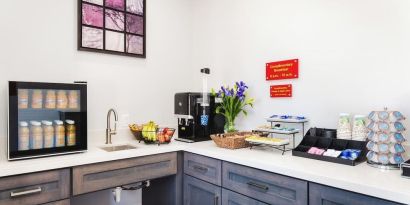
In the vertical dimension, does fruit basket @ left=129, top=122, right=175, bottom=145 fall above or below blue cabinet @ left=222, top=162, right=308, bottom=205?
above

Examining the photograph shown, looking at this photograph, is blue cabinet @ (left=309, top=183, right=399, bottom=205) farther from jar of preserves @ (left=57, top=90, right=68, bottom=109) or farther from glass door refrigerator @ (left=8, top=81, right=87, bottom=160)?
jar of preserves @ (left=57, top=90, right=68, bottom=109)

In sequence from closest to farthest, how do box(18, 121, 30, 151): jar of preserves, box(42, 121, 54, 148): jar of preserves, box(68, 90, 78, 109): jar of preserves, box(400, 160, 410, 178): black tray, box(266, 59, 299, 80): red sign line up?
box(400, 160, 410, 178): black tray < box(18, 121, 30, 151): jar of preserves < box(42, 121, 54, 148): jar of preserves < box(68, 90, 78, 109): jar of preserves < box(266, 59, 299, 80): red sign

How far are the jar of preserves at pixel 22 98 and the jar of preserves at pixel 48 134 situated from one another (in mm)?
149

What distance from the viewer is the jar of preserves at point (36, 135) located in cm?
162

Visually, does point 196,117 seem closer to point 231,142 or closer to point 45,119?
point 231,142

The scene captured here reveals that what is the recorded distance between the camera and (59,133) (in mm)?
Result: 1711

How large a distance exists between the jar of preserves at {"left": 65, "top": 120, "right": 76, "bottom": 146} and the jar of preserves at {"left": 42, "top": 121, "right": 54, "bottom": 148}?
0.09 metres

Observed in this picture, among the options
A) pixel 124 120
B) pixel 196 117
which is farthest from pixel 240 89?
pixel 124 120

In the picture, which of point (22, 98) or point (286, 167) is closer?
point (286, 167)

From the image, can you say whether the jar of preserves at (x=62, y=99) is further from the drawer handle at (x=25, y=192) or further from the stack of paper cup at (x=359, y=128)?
the stack of paper cup at (x=359, y=128)

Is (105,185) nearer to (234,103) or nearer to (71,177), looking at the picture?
(71,177)

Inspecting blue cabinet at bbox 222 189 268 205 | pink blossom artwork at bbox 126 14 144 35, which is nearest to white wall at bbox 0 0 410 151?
pink blossom artwork at bbox 126 14 144 35

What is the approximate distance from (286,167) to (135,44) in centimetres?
166

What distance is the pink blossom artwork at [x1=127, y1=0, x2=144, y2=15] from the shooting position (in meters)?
2.38
